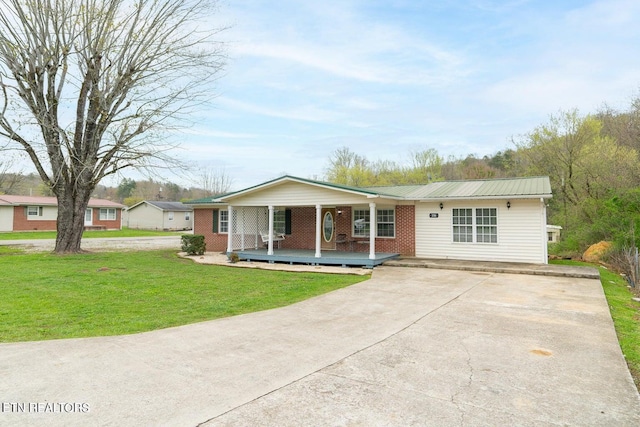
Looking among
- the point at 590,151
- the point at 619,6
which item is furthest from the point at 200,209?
the point at 590,151

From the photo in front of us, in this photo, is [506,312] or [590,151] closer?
[506,312]

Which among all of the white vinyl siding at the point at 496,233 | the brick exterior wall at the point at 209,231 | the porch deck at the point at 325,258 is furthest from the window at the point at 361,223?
the brick exterior wall at the point at 209,231

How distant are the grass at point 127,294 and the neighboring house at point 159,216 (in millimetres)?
25281

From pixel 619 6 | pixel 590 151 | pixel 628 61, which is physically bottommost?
pixel 590 151

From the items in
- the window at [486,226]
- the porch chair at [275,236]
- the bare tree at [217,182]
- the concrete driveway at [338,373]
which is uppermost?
the bare tree at [217,182]

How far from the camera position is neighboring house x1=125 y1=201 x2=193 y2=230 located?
1496 inches

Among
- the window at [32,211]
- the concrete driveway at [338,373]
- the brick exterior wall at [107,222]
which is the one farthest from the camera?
the brick exterior wall at [107,222]

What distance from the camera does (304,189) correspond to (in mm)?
13445

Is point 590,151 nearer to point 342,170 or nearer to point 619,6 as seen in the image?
point 619,6

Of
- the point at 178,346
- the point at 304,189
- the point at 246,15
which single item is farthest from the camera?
the point at 246,15

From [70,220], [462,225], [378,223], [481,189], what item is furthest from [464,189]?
[70,220]

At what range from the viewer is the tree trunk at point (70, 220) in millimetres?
15641

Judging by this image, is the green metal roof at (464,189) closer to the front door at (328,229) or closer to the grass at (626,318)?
the front door at (328,229)

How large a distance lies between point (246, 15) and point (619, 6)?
40.2ft
